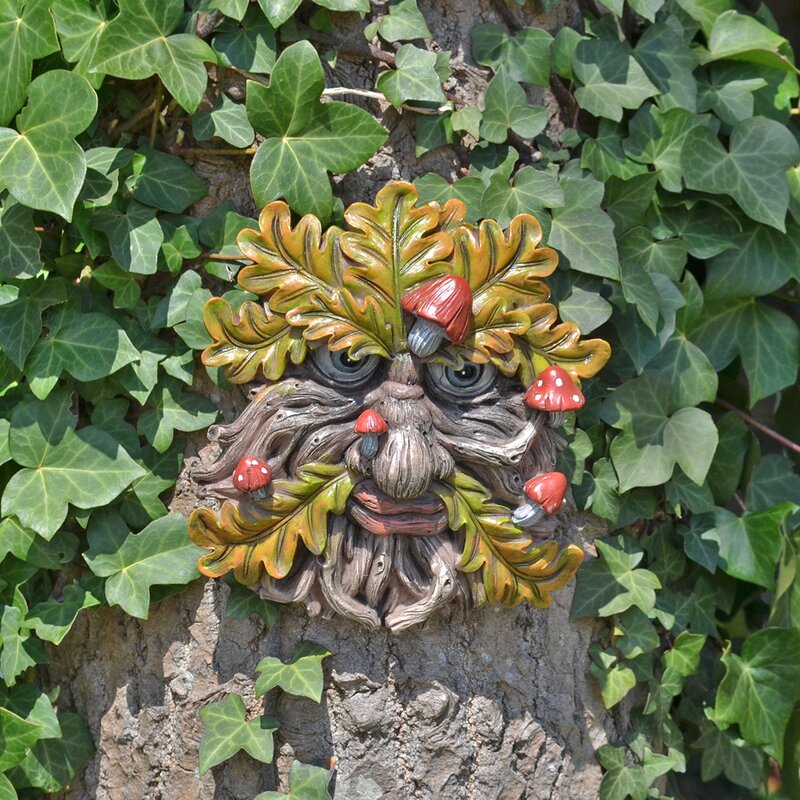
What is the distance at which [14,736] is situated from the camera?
1080 millimetres

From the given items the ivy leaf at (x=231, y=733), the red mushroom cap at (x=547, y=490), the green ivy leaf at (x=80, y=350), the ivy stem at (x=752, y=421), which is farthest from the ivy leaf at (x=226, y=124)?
the ivy stem at (x=752, y=421)

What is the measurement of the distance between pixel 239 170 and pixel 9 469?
1.36 ft

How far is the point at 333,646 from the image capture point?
1092 millimetres

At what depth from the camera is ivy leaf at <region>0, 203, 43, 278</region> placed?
1.02 metres

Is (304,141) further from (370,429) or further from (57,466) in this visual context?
(57,466)

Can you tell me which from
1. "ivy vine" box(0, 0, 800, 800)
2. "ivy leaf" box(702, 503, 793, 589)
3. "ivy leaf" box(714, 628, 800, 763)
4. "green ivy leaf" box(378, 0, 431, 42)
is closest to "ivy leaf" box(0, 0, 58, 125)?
"ivy vine" box(0, 0, 800, 800)

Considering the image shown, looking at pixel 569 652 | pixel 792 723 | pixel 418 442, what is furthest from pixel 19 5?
pixel 792 723

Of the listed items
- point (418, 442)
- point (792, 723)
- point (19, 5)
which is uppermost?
point (19, 5)

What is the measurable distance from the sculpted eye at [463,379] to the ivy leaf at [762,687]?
537 millimetres

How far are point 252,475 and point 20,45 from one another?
19.1 inches

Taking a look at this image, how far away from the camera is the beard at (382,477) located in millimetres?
984

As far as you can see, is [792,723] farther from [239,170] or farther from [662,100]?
[239,170]

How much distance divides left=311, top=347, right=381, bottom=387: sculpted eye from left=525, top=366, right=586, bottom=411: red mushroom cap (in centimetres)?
16

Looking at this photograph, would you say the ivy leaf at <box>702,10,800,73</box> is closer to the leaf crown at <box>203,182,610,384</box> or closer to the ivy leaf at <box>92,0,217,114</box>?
the leaf crown at <box>203,182,610,384</box>
